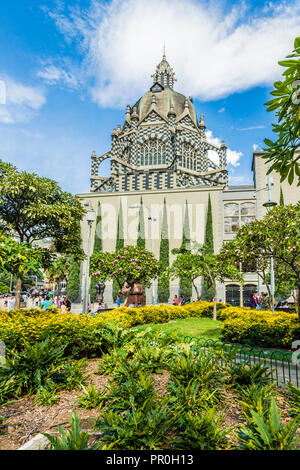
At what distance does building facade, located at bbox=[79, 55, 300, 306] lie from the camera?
1489 inches

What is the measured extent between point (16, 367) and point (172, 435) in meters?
3.01

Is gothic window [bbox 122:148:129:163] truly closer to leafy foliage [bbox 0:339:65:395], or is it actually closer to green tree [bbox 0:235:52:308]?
green tree [bbox 0:235:52:308]

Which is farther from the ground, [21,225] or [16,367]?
[21,225]

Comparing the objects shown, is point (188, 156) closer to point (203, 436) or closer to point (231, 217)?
point (231, 217)

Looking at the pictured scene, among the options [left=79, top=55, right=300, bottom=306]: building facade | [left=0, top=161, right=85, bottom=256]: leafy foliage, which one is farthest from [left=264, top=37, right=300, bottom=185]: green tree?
[left=79, top=55, right=300, bottom=306]: building facade

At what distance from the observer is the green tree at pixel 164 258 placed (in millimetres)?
36312

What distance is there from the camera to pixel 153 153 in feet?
165

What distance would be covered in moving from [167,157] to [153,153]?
2.74 m

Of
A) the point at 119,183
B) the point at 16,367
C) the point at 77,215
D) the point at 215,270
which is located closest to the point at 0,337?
the point at 16,367

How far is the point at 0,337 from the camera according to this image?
6.40 meters

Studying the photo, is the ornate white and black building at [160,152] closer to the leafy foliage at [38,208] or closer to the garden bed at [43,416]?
the leafy foliage at [38,208]

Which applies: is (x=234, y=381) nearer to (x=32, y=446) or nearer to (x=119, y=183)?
(x=32, y=446)

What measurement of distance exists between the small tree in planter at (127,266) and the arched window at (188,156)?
31702 mm
